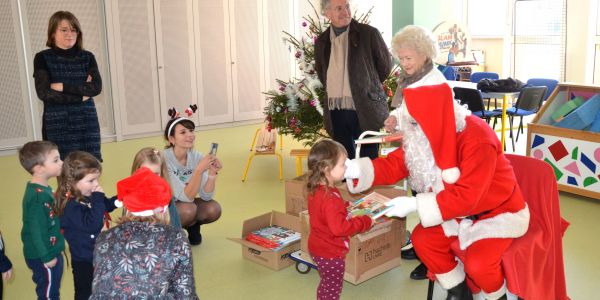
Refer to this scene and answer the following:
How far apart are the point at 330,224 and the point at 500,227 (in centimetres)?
73

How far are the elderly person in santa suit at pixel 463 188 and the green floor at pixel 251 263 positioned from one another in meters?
0.77

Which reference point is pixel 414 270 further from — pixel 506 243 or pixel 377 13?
pixel 377 13

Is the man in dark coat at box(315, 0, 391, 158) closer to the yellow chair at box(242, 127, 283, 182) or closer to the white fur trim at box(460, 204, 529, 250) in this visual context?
the yellow chair at box(242, 127, 283, 182)

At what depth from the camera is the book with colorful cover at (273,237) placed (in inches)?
136

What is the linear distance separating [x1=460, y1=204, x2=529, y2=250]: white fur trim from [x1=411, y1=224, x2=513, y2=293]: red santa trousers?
2 cm

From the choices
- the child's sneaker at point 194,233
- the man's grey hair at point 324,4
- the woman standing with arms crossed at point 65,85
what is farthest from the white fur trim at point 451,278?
the woman standing with arms crossed at point 65,85

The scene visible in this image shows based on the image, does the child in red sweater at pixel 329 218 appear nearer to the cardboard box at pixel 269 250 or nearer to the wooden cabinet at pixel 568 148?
the cardboard box at pixel 269 250

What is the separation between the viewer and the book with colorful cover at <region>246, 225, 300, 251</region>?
3461mm

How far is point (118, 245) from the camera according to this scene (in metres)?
1.86

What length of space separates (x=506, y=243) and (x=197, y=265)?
2.00 metres

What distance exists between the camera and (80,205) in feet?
8.13

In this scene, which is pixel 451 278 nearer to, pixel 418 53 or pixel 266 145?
pixel 418 53

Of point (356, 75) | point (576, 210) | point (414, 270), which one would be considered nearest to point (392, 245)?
point (414, 270)

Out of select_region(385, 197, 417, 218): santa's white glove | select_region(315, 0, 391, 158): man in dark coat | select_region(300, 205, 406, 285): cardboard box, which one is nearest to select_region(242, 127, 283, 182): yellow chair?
select_region(315, 0, 391, 158): man in dark coat
